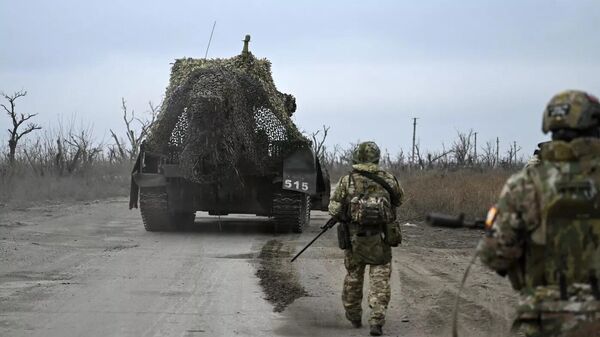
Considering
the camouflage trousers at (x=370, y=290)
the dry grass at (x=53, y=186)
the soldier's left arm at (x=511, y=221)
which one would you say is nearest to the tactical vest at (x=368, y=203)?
the camouflage trousers at (x=370, y=290)

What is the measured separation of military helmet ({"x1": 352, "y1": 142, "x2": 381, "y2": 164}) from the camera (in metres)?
7.10

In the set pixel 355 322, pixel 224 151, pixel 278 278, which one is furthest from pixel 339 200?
pixel 224 151

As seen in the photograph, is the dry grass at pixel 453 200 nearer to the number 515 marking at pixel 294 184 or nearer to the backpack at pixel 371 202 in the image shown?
the number 515 marking at pixel 294 184

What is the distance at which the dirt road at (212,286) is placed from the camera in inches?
277

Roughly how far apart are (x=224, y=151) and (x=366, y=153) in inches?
281

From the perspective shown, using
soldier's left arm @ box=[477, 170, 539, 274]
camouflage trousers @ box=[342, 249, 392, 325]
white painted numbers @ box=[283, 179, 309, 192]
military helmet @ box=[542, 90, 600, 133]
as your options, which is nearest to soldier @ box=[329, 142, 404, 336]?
camouflage trousers @ box=[342, 249, 392, 325]

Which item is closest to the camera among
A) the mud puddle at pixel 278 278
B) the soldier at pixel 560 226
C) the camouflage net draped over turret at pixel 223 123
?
the soldier at pixel 560 226

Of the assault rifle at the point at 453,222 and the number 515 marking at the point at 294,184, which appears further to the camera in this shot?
the number 515 marking at the point at 294,184

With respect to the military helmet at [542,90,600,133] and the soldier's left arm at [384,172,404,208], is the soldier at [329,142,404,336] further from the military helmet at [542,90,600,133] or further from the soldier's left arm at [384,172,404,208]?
the military helmet at [542,90,600,133]

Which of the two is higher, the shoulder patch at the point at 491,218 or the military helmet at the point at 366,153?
the military helmet at the point at 366,153

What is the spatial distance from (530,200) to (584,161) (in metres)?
0.29

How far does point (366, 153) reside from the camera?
7.10 meters

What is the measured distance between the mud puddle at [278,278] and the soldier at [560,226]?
14.5 feet

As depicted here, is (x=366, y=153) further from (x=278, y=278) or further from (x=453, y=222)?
(x=453, y=222)
